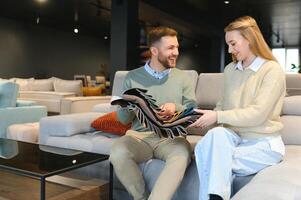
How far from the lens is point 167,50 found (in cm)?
208

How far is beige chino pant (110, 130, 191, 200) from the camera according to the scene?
1660 mm

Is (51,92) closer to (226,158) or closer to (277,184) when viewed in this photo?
(226,158)

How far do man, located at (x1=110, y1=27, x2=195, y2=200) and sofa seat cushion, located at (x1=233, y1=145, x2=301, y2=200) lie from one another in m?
0.42

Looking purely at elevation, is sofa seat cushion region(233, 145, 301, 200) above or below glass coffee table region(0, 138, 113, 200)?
above

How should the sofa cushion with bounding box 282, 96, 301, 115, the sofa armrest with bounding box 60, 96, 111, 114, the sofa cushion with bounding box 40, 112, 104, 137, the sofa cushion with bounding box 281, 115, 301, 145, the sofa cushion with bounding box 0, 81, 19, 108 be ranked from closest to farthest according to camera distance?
1. the sofa cushion with bounding box 281, 115, 301, 145
2. the sofa cushion with bounding box 282, 96, 301, 115
3. the sofa cushion with bounding box 40, 112, 104, 137
4. the sofa cushion with bounding box 0, 81, 19, 108
5. the sofa armrest with bounding box 60, 96, 111, 114

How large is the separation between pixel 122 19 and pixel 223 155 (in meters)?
4.83

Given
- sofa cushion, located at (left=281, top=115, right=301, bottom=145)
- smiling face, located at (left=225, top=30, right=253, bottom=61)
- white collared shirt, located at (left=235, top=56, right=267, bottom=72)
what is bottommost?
sofa cushion, located at (left=281, top=115, right=301, bottom=145)

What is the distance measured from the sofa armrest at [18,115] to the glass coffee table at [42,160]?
146 centimetres

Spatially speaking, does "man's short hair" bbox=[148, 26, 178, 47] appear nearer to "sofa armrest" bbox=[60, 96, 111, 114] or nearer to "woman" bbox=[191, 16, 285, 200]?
"woman" bbox=[191, 16, 285, 200]

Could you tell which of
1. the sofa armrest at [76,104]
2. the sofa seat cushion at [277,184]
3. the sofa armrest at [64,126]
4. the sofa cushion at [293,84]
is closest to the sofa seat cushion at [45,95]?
the sofa armrest at [76,104]

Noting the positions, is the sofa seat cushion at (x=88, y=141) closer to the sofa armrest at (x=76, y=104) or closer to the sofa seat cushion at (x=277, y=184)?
the sofa seat cushion at (x=277, y=184)

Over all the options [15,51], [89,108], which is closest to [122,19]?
[89,108]

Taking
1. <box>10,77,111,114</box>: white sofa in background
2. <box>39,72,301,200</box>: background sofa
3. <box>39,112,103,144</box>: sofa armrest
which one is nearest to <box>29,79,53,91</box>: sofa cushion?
<box>10,77,111,114</box>: white sofa in background

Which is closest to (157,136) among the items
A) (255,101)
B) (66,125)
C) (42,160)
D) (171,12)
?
(255,101)
